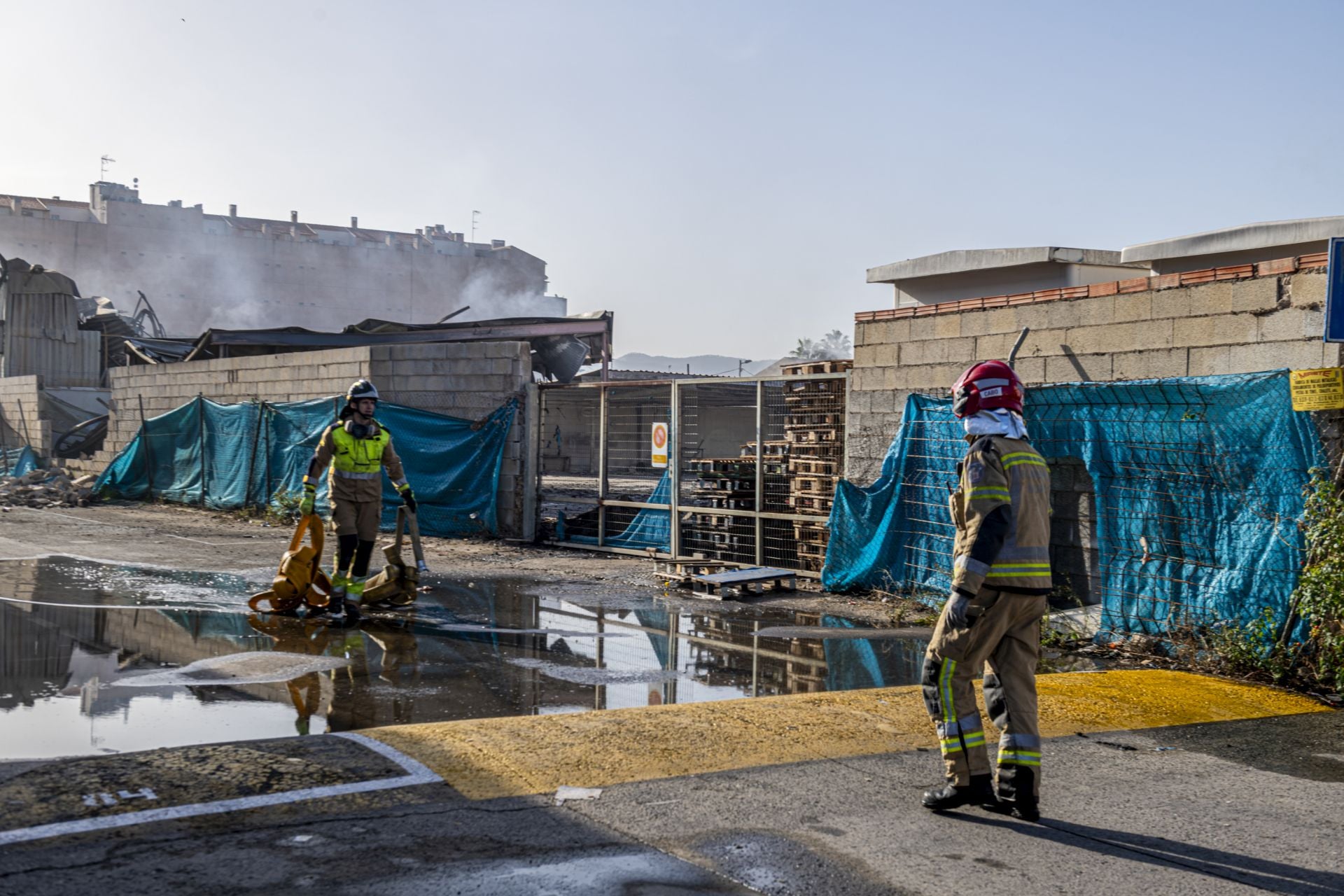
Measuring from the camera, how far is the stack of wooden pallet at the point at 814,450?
12.6 m

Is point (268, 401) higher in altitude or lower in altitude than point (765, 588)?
higher

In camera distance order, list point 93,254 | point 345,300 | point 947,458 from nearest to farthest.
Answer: point 947,458
point 93,254
point 345,300

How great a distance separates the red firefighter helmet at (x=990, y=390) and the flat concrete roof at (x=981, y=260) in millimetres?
7973

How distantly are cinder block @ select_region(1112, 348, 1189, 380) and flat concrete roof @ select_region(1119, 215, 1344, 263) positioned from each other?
10.3ft

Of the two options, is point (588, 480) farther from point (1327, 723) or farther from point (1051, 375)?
point (1327, 723)

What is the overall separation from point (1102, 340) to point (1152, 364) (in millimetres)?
518

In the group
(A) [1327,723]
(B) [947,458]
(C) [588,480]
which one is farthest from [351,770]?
(C) [588,480]

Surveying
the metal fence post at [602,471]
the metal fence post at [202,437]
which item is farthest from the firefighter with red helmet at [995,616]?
the metal fence post at [202,437]

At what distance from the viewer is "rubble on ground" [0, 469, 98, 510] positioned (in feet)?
72.3

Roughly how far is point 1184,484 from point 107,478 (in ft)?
67.7

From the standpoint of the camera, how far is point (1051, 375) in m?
10.2

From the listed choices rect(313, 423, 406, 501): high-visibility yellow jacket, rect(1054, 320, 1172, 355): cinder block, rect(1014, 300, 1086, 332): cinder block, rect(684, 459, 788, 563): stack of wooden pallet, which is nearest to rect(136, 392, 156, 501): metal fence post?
rect(684, 459, 788, 563): stack of wooden pallet

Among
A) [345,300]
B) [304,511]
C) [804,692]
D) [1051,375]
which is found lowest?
[804,692]

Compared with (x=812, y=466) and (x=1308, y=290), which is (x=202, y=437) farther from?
(x=1308, y=290)
